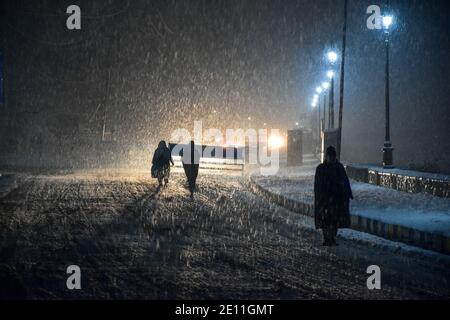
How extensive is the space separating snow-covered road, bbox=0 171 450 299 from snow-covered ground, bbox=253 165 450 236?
50.1 inches

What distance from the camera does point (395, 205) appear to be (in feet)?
43.5

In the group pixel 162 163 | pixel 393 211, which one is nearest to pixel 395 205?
pixel 393 211

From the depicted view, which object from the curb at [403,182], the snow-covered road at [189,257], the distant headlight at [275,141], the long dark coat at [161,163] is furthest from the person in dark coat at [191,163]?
the distant headlight at [275,141]

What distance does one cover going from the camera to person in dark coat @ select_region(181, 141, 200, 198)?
701 inches

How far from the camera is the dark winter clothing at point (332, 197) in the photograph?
9539mm

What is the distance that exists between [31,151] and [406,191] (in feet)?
110

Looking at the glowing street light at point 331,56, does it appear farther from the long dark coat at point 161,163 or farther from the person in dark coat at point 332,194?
the person in dark coat at point 332,194

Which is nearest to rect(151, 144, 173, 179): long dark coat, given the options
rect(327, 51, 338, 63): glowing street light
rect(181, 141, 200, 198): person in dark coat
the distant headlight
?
rect(181, 141, 200, 198): person in dark coat

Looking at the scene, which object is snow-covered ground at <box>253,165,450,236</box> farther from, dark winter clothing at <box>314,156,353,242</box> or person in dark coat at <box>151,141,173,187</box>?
person in dark coat at <box>151,141,173,187</box>
